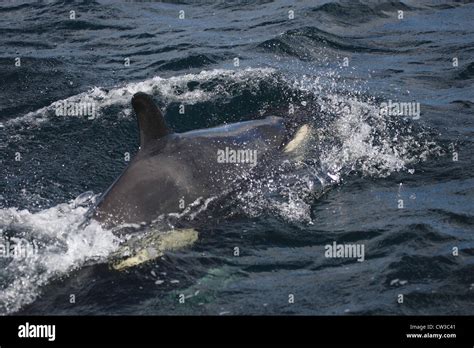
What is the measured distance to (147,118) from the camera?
36.7 ft

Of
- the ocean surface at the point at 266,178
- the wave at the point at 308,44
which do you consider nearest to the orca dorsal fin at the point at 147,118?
the ocean surface at the point at 266,178

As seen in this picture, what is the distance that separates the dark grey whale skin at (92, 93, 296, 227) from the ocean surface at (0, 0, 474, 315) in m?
0.32

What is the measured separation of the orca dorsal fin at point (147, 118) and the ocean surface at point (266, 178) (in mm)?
1231

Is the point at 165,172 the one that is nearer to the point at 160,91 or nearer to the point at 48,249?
the point at 48,249

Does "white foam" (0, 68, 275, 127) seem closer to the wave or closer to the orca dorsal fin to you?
the wave

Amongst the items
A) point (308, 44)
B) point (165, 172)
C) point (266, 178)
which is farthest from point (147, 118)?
point (308, 44)

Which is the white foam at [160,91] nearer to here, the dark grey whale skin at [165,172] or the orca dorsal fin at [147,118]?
the dark grey whale skin at [165,172]

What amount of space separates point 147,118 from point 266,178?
205 centimetres

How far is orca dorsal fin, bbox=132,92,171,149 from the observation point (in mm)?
11125

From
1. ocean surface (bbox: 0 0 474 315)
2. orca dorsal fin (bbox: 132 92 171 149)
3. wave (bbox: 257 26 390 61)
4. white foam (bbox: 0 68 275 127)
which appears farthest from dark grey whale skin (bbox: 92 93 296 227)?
wave (bbox: 257 26 390 61)

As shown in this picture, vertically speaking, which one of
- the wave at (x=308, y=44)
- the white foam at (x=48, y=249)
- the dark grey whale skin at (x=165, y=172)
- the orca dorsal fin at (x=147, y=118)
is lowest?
the white foam at (x=48, y=249)

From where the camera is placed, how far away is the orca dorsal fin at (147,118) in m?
11.1

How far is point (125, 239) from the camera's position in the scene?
10258 millimetres
